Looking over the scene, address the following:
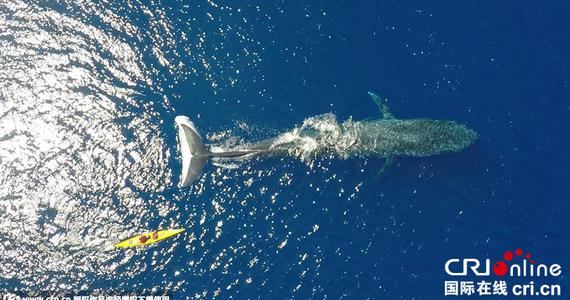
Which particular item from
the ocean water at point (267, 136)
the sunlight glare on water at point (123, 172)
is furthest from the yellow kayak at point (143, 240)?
the sunlight glare on water at point (123, 172)

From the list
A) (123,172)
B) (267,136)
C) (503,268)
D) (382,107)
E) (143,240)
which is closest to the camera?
(143,240)

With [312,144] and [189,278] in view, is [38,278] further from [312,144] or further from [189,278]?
[312,144]

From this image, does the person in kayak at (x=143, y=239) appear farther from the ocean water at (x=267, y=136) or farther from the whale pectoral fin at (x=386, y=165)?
the whale pectoral fin at (x=386, y=165)

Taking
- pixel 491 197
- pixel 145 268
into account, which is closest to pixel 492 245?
pixel 491 197

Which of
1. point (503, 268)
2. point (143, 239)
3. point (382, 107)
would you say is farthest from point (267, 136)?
point (503, 268)

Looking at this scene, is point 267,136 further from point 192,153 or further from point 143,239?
point 143,239
